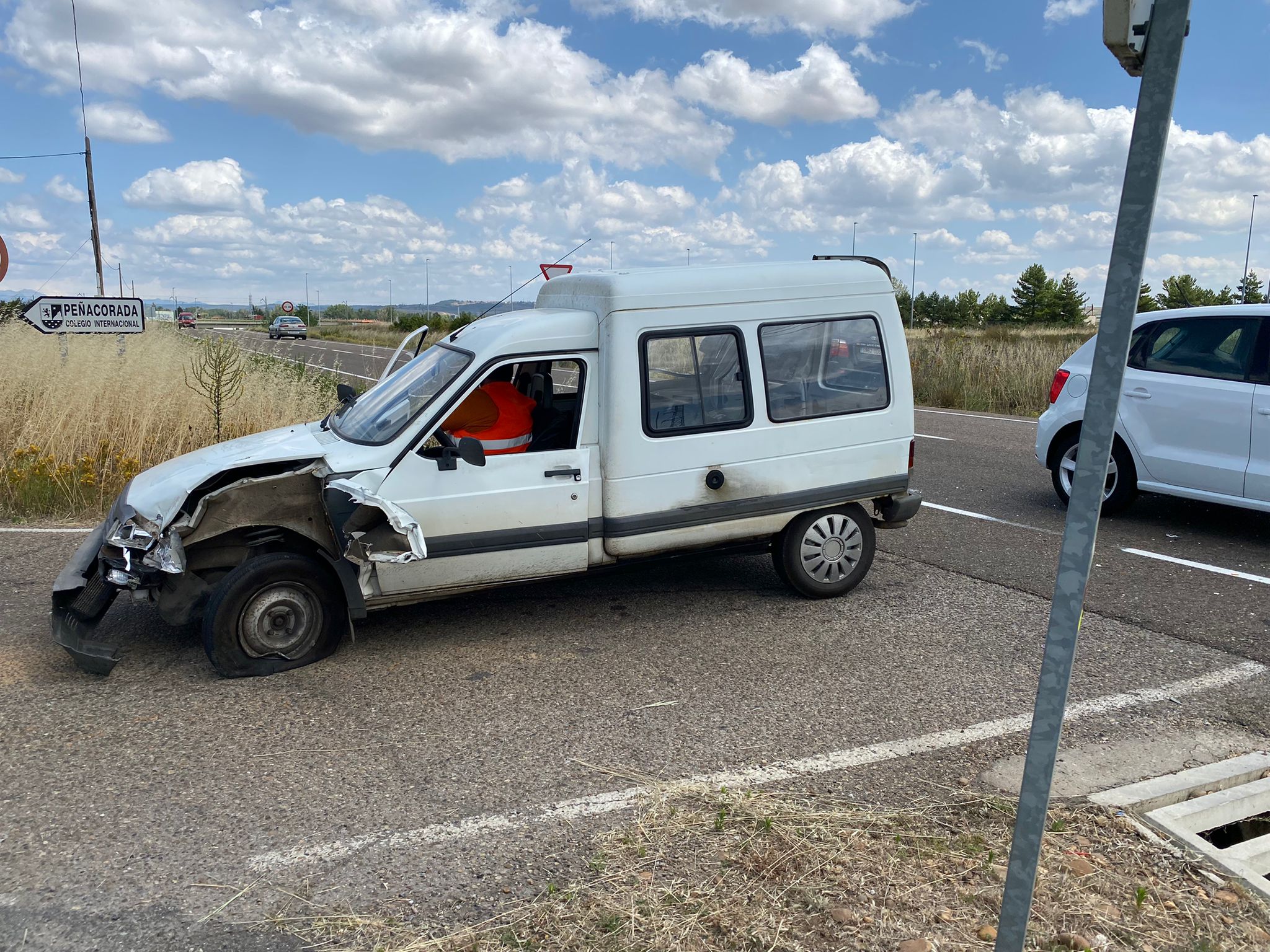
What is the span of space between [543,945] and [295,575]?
2.70m

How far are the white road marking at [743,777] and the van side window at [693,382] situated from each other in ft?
7.14

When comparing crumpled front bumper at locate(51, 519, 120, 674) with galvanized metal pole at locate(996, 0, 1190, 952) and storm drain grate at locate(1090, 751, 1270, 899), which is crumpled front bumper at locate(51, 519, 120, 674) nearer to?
galvanized metal pole at locate(996, 0, 1190, 952)

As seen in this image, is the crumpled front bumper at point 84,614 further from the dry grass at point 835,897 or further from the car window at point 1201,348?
the car window at point 1201,348

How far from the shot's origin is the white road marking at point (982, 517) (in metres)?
8.23

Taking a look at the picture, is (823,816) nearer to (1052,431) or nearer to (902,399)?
(902,399)

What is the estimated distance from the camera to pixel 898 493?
21.3 ft

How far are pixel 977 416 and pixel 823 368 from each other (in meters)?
11.5

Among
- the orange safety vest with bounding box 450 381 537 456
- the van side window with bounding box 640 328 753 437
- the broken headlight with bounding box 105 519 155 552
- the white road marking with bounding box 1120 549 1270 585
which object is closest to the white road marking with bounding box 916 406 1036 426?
the white road marking with bounding box 1120 549 1270 585

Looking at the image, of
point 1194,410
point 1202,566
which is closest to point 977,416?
point 1194,410

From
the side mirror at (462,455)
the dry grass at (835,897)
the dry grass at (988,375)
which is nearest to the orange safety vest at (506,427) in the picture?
the side mirror at (462,455)

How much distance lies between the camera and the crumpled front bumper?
4.98 metres

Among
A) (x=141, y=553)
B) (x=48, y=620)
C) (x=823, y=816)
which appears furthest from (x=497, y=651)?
(x=48, y=620)

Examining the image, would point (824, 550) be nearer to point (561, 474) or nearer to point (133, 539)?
point (561, 474)

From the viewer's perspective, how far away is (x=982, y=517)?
28.8ft
